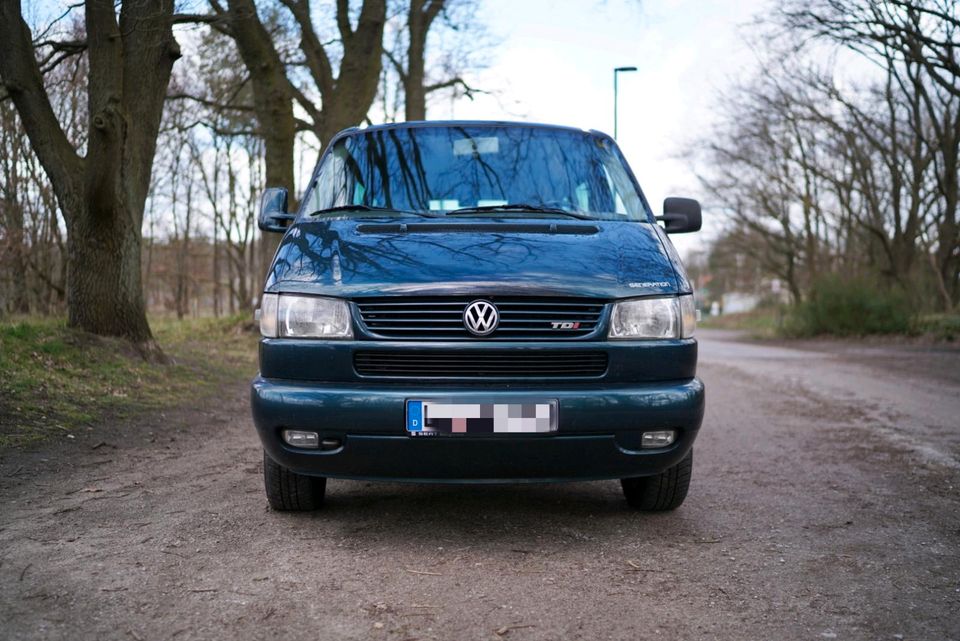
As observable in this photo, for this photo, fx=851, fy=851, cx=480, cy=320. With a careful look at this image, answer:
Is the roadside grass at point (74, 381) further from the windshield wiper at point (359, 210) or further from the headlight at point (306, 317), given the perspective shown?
the headlight at point (306, 317)

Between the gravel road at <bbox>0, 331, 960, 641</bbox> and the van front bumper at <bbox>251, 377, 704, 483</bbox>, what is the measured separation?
13.6 inches

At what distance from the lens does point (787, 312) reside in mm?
28016

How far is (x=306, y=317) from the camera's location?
367 cm

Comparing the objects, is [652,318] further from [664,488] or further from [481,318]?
[664,488]

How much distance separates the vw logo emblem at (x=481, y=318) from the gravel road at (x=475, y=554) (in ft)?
3.04

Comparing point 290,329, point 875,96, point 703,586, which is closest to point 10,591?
point 290,329

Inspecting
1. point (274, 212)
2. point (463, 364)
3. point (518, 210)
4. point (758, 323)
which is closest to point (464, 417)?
point (463, 364)

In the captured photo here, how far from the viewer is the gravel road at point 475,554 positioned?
9.10 feet

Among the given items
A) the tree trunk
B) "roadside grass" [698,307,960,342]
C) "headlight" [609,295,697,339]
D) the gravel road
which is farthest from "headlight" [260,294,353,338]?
"roadside grass" [698,307,960,342]

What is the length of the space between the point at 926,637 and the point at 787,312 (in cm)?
2685

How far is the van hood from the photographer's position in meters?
3.62

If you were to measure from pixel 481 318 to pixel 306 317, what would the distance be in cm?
76

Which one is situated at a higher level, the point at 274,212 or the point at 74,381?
the point at 274,212

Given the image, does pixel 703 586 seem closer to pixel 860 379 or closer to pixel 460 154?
pixel 460 154
